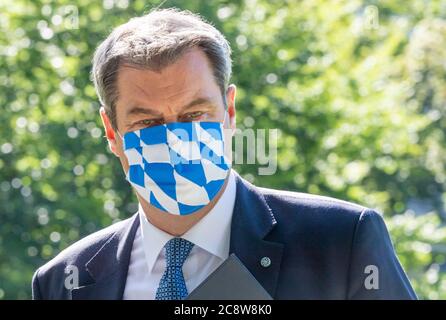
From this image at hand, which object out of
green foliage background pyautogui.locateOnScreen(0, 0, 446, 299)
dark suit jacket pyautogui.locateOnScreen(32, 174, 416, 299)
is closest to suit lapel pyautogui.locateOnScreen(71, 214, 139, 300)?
dark suit jacket pyautogui.locateOnScreen(32, 174, 416, 299)

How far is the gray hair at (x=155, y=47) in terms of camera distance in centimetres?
296

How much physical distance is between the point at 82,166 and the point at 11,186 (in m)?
0.54

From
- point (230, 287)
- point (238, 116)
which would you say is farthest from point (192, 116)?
point (238, 116)

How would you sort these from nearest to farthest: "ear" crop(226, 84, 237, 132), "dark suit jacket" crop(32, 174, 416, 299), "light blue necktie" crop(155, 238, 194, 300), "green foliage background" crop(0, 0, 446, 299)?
"dark suit jacket" crop(32, 174, 416, 299), "light blue necktie" crop(155, 238, 194, 300), "ear" crop(226, 84, 237, 132), "green foliage background" crop(0, 0, 446, 299)

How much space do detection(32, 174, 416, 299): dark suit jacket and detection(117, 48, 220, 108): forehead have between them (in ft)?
1.14

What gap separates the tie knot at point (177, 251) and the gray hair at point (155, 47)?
0.42m

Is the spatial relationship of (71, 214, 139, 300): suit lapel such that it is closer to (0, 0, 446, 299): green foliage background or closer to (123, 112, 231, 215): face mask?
(123, 112, 231, 215): face mask

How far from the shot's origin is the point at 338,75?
838 cm

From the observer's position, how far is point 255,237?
2883mm

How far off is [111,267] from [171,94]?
0.55 meters

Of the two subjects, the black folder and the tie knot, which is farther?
the tie knot

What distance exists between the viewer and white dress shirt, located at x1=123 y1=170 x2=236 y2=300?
2.94 meters

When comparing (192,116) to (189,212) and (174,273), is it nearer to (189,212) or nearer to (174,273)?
(189,212)

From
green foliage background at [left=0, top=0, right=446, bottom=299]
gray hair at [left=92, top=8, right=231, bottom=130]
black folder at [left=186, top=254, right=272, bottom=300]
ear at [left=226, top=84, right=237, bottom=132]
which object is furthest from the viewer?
green foliage background at [left=0, top=0, right=446, bottom=299]
